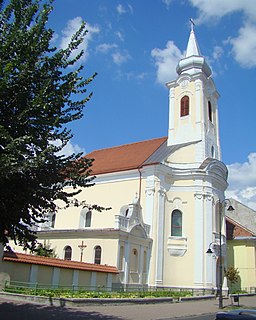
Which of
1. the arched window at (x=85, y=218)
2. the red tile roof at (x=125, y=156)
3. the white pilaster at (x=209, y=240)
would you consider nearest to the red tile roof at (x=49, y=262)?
the white pilaster at (x=209, y=240)

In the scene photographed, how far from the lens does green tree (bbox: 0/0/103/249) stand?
9.37 m

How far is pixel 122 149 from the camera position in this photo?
132 feet

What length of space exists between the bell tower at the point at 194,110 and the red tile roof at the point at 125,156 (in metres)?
2.28

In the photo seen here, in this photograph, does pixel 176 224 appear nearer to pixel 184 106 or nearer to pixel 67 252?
pixel 67 252

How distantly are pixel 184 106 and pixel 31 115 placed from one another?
2855 centimetres

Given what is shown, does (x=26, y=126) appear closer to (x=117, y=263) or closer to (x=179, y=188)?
(x=117, y=263)

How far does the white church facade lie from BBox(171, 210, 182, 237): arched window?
0.28ft

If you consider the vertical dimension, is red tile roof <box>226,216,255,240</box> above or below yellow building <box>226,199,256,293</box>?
above

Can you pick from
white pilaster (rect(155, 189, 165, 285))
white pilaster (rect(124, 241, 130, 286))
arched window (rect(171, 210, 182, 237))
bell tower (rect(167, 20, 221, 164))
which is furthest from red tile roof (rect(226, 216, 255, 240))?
Answer: white pilaster (rect(124, 241, 130, 286))

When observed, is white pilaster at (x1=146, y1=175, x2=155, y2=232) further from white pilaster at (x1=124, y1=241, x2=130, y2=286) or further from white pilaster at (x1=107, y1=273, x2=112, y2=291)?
white pilaster at (x1=107, y1=273, x2=112, y2=291)

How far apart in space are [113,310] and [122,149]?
80.9 ft

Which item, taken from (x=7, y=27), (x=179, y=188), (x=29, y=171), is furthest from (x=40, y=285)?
(x=179, y=188)

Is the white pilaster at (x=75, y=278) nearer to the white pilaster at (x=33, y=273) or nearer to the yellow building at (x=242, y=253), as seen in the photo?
the white pilaster at (x=33, y=273)

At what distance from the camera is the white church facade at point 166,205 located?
94.5 ft
